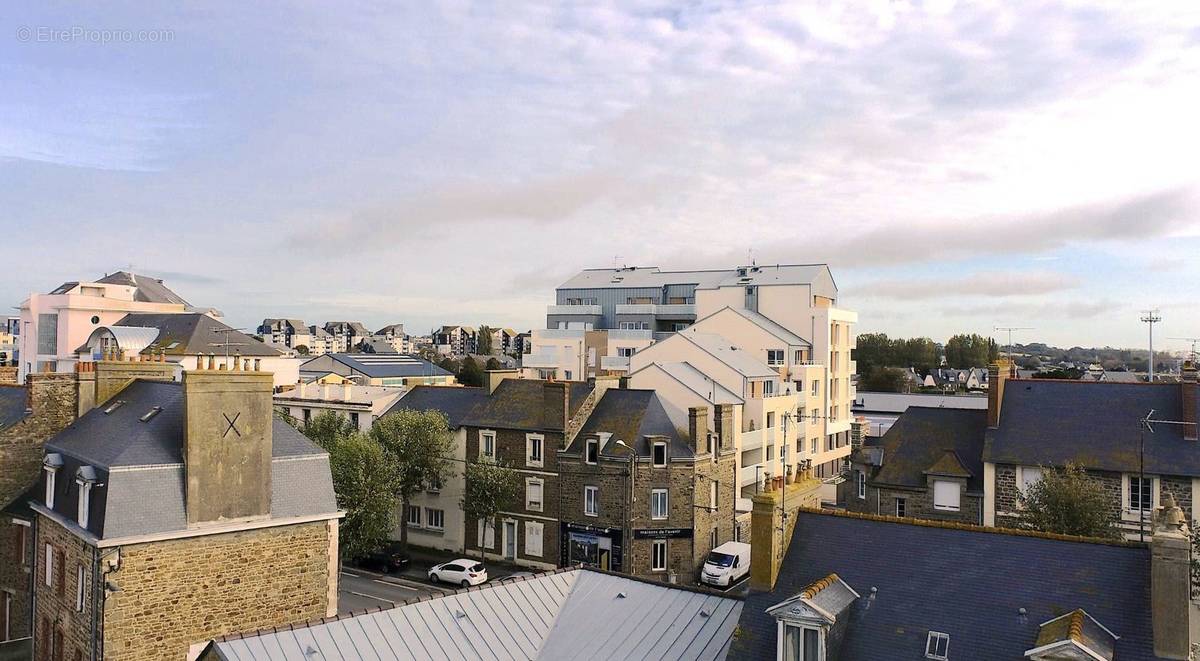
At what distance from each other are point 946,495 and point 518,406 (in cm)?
1999

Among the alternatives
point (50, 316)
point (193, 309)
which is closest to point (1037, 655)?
point (50, 316)

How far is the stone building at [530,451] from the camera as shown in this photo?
120 ft

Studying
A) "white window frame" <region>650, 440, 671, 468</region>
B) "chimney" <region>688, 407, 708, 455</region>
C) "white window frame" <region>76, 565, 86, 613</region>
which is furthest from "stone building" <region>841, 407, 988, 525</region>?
"white window frame" <region>76, 565, 86, 613</region>

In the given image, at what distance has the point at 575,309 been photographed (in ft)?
301

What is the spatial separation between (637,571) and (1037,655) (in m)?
22.7

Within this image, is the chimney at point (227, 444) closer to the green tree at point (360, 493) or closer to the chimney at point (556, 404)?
the green tree at point (360, 493)

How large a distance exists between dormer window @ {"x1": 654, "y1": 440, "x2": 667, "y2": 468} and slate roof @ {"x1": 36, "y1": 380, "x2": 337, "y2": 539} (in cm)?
1585

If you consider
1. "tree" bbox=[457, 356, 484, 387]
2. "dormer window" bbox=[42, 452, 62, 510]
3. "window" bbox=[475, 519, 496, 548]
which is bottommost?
"window" bbox=[475, 519, 496, 548]

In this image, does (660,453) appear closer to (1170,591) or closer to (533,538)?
(533,538)

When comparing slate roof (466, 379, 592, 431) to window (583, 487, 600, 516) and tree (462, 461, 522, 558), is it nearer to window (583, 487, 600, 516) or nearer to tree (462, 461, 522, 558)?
tree (462, 461, 522, 558)

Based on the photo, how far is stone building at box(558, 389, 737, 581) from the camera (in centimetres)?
3412

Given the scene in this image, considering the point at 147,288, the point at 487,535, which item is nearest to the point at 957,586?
the point at 487,535

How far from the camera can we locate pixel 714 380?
44750 mm

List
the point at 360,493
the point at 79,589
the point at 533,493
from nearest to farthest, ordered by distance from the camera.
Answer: the point at 79,589, the point at 360,493, the point at 533,493
